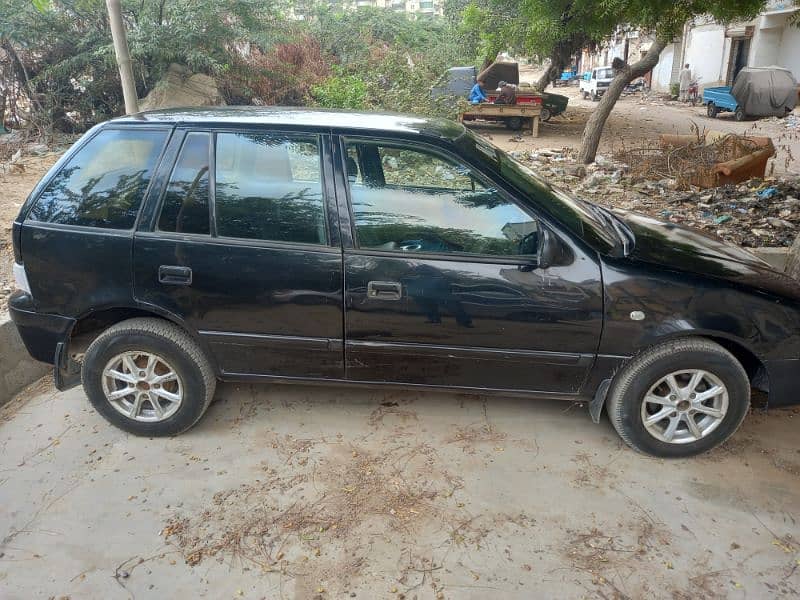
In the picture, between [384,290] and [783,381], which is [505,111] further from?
[384,290]

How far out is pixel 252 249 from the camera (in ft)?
10.4

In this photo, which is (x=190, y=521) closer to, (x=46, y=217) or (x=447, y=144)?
(x=46, y=217)

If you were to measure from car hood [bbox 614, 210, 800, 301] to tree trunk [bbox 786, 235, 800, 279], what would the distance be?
4.40ft

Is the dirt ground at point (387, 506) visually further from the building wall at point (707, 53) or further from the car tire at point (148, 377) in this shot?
the building wall at point (707, 53)

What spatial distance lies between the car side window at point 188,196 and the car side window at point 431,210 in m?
0.78

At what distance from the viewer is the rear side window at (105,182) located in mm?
3246

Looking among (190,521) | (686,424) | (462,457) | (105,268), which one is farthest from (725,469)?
(105,268)

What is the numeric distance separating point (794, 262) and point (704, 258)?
2071 millimetres

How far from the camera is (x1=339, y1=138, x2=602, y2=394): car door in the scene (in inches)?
121

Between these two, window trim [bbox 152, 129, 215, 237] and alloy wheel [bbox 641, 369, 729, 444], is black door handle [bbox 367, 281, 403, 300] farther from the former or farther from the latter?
alloy wheel [bbox 641, 369, 729, 444]

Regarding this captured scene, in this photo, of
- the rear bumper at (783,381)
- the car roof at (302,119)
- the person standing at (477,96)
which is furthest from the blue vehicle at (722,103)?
the car roof at (302,119)

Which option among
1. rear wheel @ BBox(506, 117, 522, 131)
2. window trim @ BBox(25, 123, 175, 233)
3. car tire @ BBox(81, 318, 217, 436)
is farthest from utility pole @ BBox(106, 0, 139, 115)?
rear wheel @ BBox(506, 117, 522, 131)

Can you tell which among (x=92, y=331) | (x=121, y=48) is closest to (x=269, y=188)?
(x=92, y=331)

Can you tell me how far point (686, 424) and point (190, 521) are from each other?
8.49 ft
